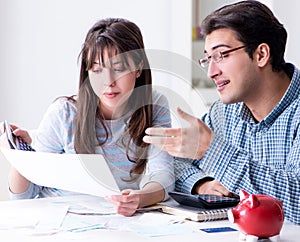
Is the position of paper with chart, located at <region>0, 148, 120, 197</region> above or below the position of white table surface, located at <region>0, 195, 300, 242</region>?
above

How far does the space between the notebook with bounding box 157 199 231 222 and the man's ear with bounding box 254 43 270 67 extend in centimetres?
52

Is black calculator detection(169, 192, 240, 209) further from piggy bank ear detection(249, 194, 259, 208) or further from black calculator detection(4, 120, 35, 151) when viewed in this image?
black calculator detection(4, 120, 35, 151)

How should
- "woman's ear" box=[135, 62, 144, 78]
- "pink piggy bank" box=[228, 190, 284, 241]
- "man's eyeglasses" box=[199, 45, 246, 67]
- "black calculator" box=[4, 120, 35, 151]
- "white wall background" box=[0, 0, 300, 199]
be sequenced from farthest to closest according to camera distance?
1. "white wall background" box=[0, 0, 300, 199]
2. "man's eyeglasses" box=[199, 45, 246, 67]
3. "black calculator" box=[4, 120, 35, 151]
4. "woman's ear" box=[135, 62, 144, 78]
5. "pink piggy bank" box=[228, 190, 284, 241]

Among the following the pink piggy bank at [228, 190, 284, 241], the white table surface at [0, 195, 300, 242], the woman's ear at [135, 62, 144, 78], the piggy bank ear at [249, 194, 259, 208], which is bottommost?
the white table surface at [0, 195, 300, 242]

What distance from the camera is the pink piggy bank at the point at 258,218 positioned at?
4.23 ft

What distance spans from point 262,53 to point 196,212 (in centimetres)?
57

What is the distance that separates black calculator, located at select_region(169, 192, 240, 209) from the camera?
1.54 metres

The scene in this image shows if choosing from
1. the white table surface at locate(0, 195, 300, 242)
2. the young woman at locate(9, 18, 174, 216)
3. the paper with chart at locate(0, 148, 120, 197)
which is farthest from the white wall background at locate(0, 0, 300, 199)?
the white table surface at locate(0, 195, 300, 242)

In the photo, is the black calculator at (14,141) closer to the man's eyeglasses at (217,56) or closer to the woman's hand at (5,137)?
the woman's hand at (5,137)

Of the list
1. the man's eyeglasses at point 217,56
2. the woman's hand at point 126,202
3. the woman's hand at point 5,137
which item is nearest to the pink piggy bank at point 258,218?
the woman's hand at point 126,202

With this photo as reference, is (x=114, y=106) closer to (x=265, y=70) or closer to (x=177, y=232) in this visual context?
(x=177, y=232)

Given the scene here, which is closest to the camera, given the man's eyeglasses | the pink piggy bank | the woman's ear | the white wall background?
the pink piggy bank

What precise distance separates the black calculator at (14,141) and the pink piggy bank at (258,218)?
65 cm

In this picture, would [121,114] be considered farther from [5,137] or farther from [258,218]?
[258,218]
